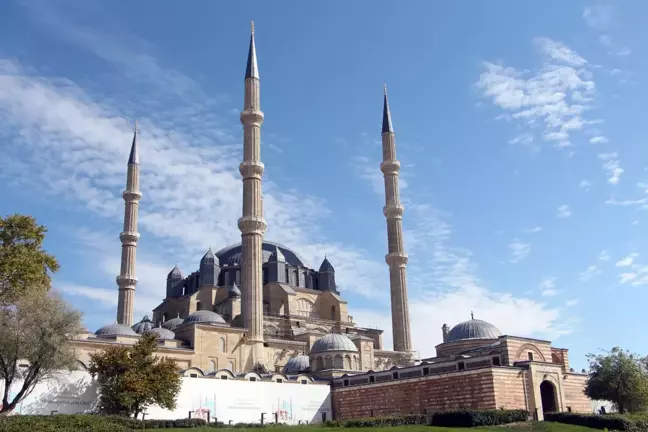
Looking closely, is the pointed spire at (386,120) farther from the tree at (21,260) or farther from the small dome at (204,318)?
the tree at (21,260)

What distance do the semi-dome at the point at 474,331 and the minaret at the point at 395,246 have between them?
913 cm

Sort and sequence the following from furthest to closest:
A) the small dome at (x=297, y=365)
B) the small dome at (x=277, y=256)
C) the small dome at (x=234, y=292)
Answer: the small dome at (x=277, y=256), the small dome at (x=234, y=292), the small dome at (x=297, y=365)

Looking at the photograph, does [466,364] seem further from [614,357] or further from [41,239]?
[41,239]

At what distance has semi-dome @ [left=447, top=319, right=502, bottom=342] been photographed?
119 feet

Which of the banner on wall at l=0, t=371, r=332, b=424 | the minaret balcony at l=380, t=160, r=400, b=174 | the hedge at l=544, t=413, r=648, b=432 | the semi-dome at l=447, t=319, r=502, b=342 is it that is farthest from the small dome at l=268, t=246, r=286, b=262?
A: the hedge at l=544, t=413, r=648, b=432

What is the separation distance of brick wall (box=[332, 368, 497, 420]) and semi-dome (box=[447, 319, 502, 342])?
5921 mm

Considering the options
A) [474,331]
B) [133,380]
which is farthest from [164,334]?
[474,331]

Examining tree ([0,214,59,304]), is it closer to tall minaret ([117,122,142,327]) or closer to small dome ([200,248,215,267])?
tall minaret ([117,122,142,327])

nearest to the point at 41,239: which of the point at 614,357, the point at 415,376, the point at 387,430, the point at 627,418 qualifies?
the point at 387,430

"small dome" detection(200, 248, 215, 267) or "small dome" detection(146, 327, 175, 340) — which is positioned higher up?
"small dome" detection(200, 248, 215, 267)

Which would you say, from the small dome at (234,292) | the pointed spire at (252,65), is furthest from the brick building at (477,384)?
the pointed spire at (252,65)

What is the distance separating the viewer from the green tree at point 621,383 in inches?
1173

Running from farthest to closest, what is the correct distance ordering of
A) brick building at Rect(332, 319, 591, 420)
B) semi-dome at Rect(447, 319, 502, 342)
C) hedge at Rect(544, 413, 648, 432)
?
semi-dome at Rect(447, 319, 502, 342), brick building at Rect(332, 319, 591, 420), hedge at Rect(544, 413, 648, 432)

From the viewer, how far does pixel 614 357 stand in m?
30.6
